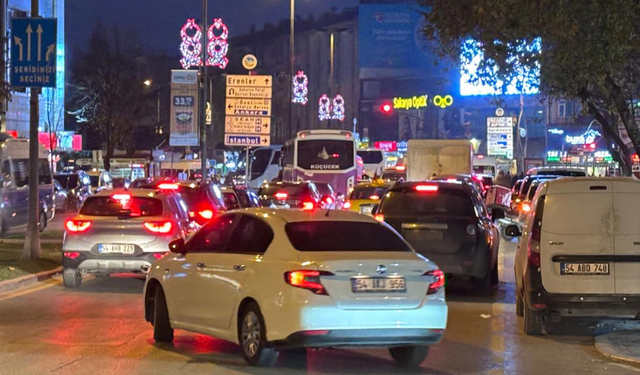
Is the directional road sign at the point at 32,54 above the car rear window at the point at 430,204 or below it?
above

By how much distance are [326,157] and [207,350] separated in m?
29.1

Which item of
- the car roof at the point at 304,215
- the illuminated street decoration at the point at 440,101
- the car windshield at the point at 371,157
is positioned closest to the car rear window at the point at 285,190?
the car roof at the point at 304,215

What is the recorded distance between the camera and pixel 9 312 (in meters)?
12.4

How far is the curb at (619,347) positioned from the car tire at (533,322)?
705mm

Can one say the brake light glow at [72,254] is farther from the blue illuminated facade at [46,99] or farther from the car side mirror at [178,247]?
the blue illuminated facade at [46,99]

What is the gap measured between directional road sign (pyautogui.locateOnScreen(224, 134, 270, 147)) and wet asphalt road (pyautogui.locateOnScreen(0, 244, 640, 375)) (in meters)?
15.7

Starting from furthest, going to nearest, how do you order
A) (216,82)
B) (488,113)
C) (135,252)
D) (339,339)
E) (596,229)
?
1. (216,82)
2. (488,113)
3. (135,252)
4. (596,229)
5. (339,339)

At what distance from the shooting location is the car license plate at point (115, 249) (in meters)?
14.2

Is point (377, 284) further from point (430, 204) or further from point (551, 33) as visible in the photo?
point (551, 33)

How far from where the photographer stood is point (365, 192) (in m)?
26.4

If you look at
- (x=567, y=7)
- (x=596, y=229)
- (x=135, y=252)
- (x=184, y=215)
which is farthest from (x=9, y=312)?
(x=567, y=7)

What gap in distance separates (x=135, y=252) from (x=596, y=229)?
7102 mm

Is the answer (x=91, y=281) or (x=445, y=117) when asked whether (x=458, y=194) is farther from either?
(x=445, y=117)

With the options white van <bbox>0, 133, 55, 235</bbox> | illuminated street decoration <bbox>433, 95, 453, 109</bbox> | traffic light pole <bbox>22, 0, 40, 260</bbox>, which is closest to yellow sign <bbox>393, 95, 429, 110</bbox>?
illuminated street decoration <bbox>433, 95, 453, 109</bbox>
